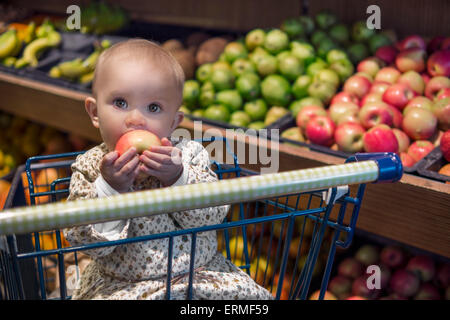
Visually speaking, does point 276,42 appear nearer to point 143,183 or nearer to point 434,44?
point 434,44

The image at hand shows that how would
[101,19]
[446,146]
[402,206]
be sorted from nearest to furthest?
[402,206], [446,146], [101,19]

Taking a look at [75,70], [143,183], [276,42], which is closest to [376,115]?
[276,42]

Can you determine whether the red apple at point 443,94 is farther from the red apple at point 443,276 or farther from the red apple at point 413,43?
the red apple at point 443,276

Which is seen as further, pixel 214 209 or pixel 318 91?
pixel 318 91

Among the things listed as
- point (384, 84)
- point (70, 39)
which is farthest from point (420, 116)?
point (70, 39)

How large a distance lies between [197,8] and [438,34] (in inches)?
56.3

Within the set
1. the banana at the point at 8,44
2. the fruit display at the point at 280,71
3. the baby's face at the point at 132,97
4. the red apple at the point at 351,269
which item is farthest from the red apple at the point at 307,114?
the banana at the point at 8,44

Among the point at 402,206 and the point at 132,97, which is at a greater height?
the point at 132,97

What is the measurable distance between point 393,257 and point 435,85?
2.38 feet

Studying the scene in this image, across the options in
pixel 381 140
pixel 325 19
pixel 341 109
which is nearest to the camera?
pixel 381 140

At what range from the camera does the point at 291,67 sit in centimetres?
237

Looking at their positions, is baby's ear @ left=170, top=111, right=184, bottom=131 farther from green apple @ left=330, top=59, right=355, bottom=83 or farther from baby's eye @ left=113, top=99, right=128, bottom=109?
green apple @ left=330, top=59, right=355, bottom=83

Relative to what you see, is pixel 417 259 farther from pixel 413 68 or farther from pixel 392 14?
pixel 392 14
